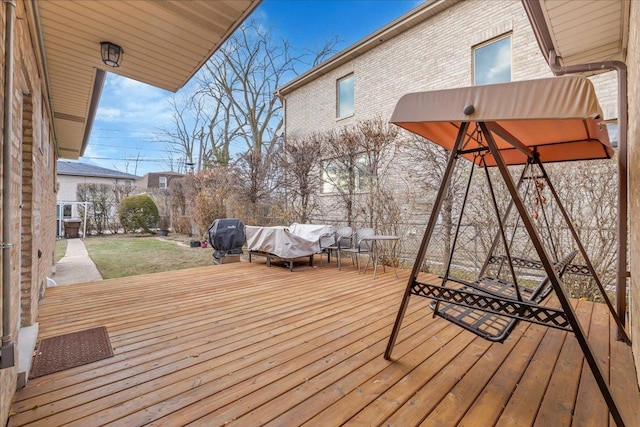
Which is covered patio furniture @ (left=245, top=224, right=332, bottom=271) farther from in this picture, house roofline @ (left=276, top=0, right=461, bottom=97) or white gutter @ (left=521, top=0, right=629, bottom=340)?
house roofline @ (left=276, top=0, right=461, bottom=97)

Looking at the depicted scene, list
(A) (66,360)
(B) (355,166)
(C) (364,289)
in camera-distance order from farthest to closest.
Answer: (B) (355,166) < (C) (364,289) < (A) (66,360)

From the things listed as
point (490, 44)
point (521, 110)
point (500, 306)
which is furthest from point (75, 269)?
point (490, 44)

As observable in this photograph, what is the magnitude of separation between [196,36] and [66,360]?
9.32 ft

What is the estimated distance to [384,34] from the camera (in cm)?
868

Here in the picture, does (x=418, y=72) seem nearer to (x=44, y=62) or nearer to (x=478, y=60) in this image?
(x=478, y=60)

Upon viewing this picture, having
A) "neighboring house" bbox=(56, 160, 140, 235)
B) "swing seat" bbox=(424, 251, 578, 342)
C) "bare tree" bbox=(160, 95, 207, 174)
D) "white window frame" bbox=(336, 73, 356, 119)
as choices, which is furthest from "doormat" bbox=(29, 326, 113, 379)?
"bare tree" bbox=(160, 95, 207, 174)

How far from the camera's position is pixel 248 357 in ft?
7.68

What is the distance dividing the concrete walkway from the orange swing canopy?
19.8 feet

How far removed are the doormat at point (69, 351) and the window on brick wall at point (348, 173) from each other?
221 inches

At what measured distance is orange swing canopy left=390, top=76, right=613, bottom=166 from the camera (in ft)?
4.77

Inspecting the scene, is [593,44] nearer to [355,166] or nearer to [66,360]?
[355,166]

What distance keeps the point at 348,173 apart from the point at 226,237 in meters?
3.29

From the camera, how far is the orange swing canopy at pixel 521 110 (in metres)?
1.45

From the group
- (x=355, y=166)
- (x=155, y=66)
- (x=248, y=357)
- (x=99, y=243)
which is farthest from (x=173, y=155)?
(x=248, y=357)
